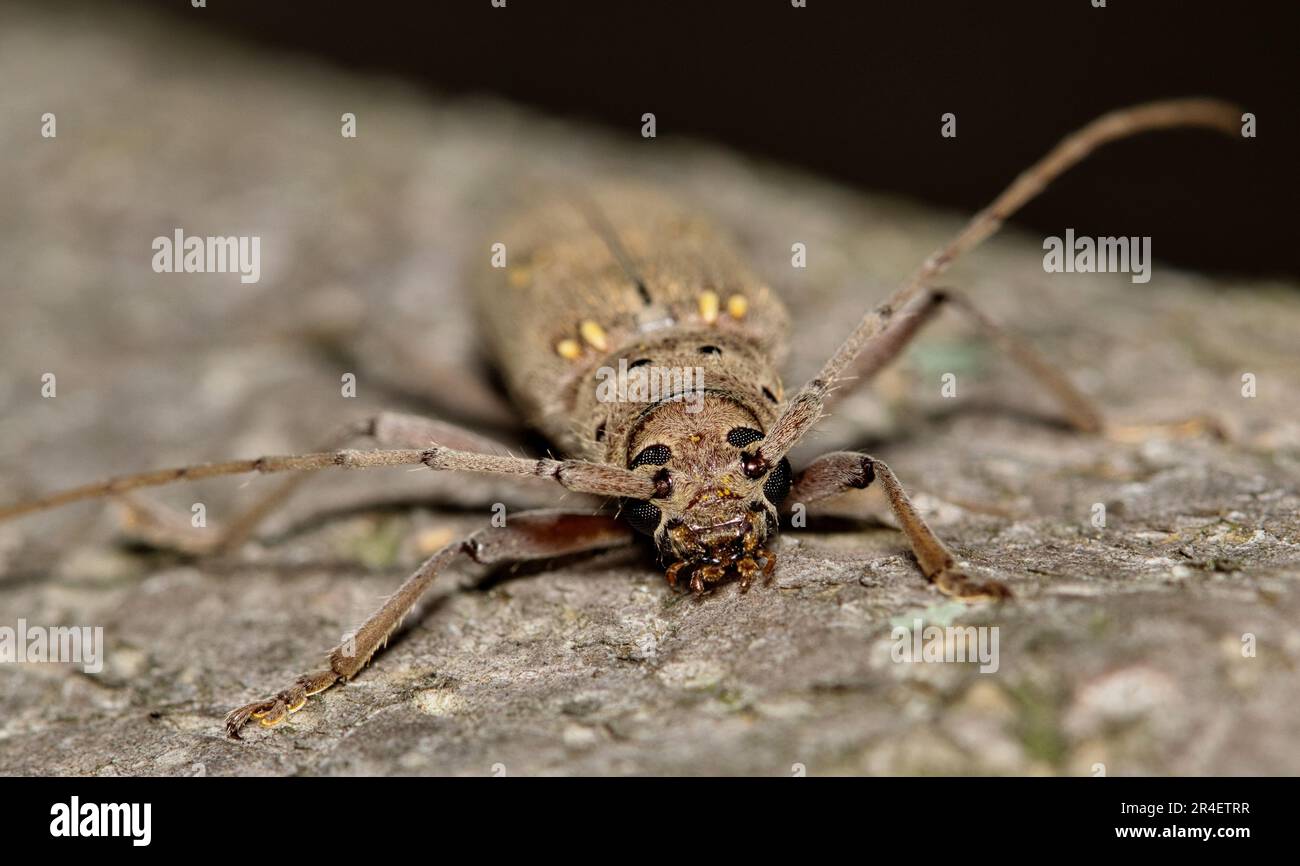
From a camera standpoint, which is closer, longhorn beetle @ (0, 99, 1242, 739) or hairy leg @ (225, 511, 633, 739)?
longhorn beetle @ (0, 99, 1242, 739)

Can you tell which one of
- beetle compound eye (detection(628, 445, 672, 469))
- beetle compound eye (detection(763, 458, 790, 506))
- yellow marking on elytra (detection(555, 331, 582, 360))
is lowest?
beetle compound eye (detection(763, 458, 790, 506))

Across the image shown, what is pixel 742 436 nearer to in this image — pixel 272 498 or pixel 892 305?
pixel 892 305

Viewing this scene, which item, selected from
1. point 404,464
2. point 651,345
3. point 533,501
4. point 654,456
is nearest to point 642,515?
point 654,456

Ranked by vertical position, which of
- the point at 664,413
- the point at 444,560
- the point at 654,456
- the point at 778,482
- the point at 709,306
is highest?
the point at 709,306

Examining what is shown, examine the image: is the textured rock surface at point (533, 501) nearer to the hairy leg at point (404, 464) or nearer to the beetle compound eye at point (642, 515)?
the beetle compound eye at point (642, 515)

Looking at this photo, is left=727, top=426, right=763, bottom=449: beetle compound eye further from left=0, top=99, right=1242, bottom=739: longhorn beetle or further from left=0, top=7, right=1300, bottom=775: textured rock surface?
left=0, top=7, right=1300, bottom=775: textured rock surface

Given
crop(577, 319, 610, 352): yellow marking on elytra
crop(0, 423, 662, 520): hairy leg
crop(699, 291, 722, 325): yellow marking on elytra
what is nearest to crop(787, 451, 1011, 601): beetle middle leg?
A: crop(0, 423, 662, 520): hairy leg
